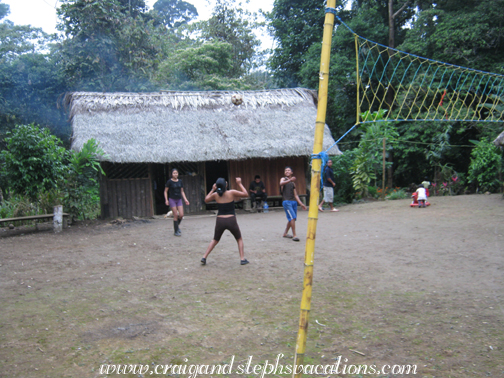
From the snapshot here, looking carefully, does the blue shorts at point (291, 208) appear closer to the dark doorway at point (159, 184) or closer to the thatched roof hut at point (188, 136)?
the thatched roof hut at point (188, 136)

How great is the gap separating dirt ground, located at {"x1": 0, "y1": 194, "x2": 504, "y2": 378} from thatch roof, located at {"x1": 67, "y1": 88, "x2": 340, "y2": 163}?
436 cm

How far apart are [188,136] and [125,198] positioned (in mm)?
2756

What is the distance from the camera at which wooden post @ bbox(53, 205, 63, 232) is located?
31.9 ft

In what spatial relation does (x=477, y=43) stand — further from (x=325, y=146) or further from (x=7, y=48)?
(x=7, y=48)

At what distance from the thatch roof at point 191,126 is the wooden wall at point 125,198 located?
1.22 metres

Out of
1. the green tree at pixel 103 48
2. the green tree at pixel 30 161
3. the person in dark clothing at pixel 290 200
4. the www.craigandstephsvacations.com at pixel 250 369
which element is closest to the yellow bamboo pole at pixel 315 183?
the www.craigandstephsvacations.com at pixel 250 369

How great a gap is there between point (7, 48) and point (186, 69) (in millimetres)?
9017

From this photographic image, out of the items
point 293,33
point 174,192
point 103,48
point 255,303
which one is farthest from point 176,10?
point 255,303

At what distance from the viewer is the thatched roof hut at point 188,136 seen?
39.3 feet

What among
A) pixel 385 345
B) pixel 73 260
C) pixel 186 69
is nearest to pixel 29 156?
pixel 73 260

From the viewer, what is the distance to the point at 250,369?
9.93ft

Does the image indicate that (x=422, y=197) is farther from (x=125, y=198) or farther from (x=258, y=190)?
(x=125, y=198)

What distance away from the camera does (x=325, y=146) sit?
42.4ft

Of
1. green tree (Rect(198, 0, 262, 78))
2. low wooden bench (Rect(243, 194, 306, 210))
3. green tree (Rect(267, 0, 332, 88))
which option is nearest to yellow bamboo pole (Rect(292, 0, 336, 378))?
low wooden bench (Rect(243, 194, 306, 210))
